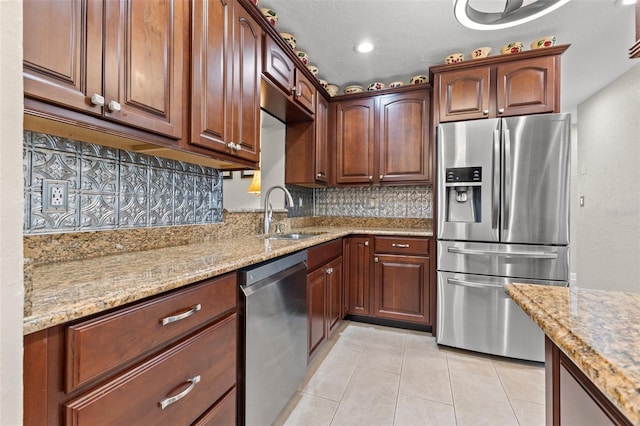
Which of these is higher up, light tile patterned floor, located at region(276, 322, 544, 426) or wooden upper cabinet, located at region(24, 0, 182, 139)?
wooden upper cabinet, located at region(24, 0, 182, 139)

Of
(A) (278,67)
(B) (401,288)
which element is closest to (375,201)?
(B) (401,288)

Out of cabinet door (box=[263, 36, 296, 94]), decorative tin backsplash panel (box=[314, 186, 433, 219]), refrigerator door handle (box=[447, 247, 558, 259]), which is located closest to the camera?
cabinet door (box=[263, 36, 296, 94])

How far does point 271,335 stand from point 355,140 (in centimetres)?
224

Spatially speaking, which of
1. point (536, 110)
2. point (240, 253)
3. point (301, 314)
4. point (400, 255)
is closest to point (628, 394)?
point (240, 253)

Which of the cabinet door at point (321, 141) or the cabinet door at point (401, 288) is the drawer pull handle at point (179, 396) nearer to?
the cabinet door at point (401, 288)

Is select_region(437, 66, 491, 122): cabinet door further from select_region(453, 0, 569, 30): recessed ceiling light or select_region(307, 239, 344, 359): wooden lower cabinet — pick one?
select_region(307, 239, 344, 359): wooden lower cabinet

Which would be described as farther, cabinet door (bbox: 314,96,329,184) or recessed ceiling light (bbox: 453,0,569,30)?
cabinet door (bbox: 314,96,329,184)

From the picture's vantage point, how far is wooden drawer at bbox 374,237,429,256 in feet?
8.34

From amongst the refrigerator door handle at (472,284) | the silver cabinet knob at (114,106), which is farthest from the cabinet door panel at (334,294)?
the silver cabinet knob at (114,106)

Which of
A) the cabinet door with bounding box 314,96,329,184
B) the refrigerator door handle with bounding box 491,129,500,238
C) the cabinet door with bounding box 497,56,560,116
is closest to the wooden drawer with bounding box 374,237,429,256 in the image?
the refrigerator door handle with bounding box 491,129,500,238

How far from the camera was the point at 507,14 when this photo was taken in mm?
1518

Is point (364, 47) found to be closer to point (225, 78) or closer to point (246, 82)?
point (246, 82)
